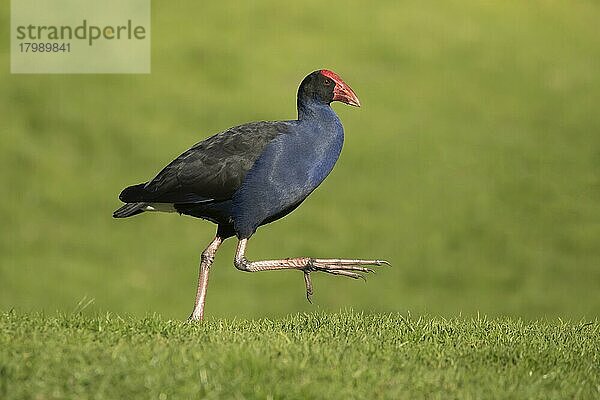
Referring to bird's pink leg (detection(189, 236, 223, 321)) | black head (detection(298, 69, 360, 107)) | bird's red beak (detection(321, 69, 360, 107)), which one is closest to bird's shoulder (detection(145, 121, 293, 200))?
black head (detection(298, 69, 360, 107))

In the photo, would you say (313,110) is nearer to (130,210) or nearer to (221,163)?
(221,163)

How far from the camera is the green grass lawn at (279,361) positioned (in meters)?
5.39

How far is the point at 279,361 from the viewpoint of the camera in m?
5.73

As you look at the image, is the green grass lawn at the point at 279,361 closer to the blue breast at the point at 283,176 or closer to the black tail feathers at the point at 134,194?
the blue breast at the point at 283,176

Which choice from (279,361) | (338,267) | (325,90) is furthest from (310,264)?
(279,361)

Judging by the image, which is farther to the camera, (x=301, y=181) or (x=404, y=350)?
(x=301, y=181)

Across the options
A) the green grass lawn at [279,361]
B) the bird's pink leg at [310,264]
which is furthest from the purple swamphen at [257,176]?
the green grass lawn at [279,361]

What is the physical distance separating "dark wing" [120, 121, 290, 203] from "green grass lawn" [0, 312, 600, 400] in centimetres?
106

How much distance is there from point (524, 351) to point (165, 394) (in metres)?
2.57

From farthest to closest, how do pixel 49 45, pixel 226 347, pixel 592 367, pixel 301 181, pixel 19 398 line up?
pixel 49 45 < pixel 301 181 < pixel 592 367 < pixel 226 347 < pixel 19 398

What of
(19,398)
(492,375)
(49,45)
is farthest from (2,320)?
(49,45)

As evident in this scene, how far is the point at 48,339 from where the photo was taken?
20.2 feet

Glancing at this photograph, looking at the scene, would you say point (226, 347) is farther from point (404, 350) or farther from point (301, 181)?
point (301, 181)

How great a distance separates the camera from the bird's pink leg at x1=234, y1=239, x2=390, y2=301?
7.78m
